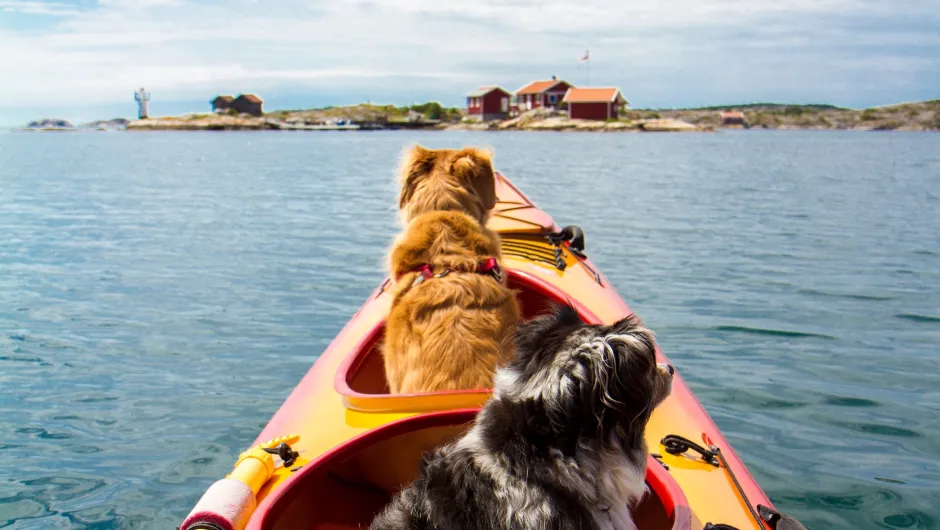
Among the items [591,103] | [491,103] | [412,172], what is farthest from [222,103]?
[412,172]

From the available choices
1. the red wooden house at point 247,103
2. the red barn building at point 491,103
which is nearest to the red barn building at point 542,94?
the red barn building at point 491,103

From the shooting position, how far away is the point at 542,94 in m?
113

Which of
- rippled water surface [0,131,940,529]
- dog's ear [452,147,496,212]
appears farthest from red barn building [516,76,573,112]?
dog's ear [452,147,496,212]

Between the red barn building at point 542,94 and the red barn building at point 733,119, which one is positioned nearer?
the red barn building at point 542,94

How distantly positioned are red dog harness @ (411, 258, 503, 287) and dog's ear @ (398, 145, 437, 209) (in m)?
0.95

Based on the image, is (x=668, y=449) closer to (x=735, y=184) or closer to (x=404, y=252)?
(x=404, y=252)

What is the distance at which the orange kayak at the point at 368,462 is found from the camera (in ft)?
9.84

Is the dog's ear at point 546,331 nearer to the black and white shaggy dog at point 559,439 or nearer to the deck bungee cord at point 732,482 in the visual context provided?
the black and white shaggy dog at point 559,439

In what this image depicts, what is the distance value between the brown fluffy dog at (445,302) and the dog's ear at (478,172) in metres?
0.12

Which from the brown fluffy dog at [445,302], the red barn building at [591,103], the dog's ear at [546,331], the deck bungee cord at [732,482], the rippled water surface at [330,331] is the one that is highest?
the red barn building at [591,103]

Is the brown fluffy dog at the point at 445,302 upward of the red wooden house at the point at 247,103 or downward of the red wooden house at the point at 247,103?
downward

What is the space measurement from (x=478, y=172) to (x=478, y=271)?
1.05 m

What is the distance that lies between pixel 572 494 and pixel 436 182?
2823mm

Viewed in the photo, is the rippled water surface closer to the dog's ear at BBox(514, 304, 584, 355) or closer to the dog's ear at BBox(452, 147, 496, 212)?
the dog's ear at BBox(452, 147, 496, 212)
